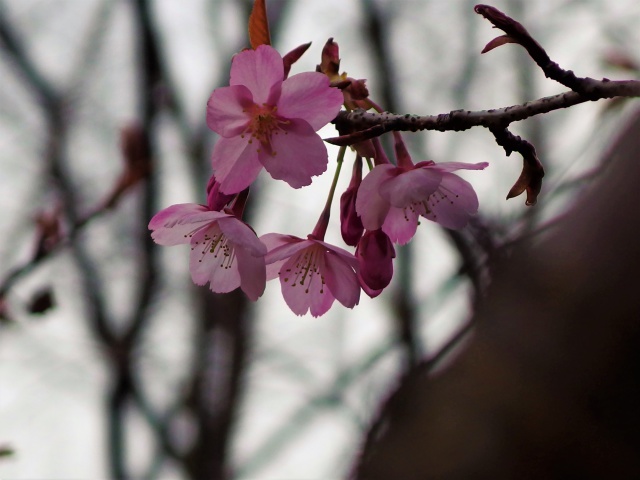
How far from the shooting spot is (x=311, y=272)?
2.82ft

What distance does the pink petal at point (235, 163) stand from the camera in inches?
27.7

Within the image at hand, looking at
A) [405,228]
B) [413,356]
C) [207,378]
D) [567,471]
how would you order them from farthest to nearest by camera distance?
[207,378], [413,356], [567,471], [405,228]

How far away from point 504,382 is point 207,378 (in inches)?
119

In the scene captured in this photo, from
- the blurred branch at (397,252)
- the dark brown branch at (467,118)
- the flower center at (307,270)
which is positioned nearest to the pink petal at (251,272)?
the flower center at (307,270)

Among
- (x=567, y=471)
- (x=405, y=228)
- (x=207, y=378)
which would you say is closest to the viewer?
(x=405, y=228)

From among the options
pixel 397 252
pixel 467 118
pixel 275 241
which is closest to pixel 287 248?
pixel 275 241

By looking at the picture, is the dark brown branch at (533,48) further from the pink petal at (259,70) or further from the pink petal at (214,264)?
the pink petal at (214,264)

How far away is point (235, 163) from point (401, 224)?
24cm

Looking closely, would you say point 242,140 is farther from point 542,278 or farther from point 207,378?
point 207,378

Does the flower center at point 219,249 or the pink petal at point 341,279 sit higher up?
the flower center at point 219,249

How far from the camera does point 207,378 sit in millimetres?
3967

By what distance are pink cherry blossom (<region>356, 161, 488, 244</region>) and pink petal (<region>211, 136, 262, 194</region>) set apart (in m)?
0.13

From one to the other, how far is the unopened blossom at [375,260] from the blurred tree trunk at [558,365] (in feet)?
1.61

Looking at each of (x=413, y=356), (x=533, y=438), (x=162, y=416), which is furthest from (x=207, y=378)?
(x=533, y=438)
